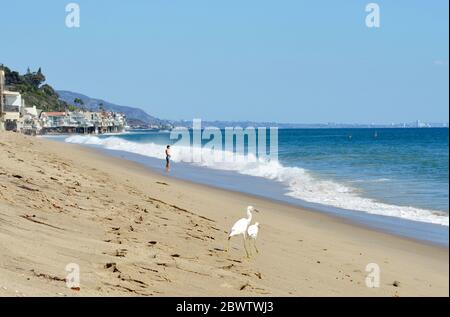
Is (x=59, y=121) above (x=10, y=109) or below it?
below

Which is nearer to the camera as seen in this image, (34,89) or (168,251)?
(168,251)

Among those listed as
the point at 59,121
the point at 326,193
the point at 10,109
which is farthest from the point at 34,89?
the point at 326,193

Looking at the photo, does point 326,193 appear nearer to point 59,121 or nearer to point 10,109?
point 10,109

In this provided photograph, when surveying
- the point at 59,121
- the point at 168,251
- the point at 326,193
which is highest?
the point at 59,121

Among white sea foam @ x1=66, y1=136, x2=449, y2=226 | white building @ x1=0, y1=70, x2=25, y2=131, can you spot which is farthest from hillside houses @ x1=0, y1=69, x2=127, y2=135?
white sea foam @ x1=66, y1=136, x2=449, y2=226

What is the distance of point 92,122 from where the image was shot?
15262cm

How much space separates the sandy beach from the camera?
22.4 ft

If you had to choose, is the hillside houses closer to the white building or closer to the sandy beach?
the white building

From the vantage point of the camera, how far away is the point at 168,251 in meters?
8.62

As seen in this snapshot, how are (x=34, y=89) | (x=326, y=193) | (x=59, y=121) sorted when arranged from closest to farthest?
(x=326, y=193) → (x=59, y=121) → (x=34, y=89)

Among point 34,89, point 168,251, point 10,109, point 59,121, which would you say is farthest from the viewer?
point 34,89

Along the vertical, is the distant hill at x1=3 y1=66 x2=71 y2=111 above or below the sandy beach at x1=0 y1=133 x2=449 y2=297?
above

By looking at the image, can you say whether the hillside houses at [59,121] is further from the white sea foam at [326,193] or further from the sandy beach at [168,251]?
the sandy beach at [168,251]
